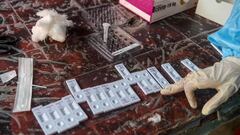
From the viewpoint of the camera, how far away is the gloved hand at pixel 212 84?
0.78 meters

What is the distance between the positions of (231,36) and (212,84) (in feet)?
0.88

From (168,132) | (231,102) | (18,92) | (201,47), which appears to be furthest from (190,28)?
(18,92)

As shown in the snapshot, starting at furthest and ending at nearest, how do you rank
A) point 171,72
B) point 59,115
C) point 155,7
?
1. point 155,7
2. point 171,72
3. point 59,115

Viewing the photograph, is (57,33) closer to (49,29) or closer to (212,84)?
(49,29)

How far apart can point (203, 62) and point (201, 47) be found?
0.28ft

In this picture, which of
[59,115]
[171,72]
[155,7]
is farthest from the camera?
[155,7]

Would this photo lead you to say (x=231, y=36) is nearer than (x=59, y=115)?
No

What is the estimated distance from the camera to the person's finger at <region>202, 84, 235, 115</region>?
78 centimetres

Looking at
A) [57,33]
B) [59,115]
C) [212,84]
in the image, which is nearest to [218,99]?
[212,84]

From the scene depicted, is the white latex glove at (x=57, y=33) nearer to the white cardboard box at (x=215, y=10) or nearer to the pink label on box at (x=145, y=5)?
the pink label on box at (x=145, y=5)

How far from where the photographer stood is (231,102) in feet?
2.80

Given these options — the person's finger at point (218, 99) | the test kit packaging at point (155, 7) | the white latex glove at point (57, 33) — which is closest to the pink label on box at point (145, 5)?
the test kit packaging at point (155, 7)

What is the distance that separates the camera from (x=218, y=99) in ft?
2.56

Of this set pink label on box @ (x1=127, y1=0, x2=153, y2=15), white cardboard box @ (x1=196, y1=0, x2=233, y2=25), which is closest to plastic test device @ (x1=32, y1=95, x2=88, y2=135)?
pink label on box @ (x1=127, y1=0, x2=153, y2=15)
